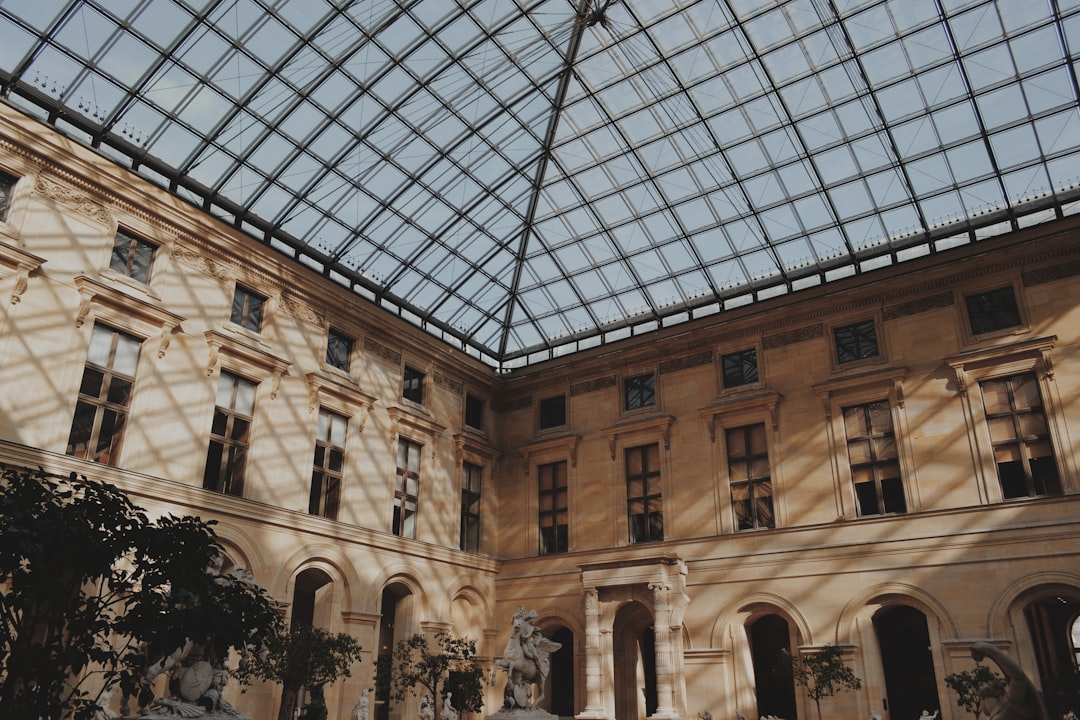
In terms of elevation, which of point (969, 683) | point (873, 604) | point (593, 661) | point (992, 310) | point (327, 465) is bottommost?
point (969, 683)

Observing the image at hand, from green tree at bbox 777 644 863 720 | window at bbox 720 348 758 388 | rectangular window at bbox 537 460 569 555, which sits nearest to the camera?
green tree at bbox 777 644 863 720

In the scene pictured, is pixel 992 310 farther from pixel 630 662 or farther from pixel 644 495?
pixel 630 662

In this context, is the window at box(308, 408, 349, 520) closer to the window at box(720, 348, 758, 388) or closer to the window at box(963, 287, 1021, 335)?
the window at box(720, 348, 758, 388)

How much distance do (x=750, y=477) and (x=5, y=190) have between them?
2187 centimetres

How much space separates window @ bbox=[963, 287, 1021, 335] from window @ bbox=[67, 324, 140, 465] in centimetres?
2308

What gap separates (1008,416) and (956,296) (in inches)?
149

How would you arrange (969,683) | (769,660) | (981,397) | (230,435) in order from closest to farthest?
(969,683)
(230,435)
(981,397)
(769,660)

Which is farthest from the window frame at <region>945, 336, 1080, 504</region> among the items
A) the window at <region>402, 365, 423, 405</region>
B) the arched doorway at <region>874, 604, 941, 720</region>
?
the window at <region>402, 365, 423, 405</region>

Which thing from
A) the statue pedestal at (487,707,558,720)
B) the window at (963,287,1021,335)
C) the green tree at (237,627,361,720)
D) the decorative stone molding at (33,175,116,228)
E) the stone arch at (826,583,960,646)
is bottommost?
the statue pedestal at (487,707,558,720)

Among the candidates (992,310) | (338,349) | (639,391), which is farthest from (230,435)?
(992,310)

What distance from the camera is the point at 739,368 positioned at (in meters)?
28.0

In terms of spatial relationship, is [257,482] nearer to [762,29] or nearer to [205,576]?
[205,576]

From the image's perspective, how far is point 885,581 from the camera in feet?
75.7

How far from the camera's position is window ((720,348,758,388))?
27.7 m
